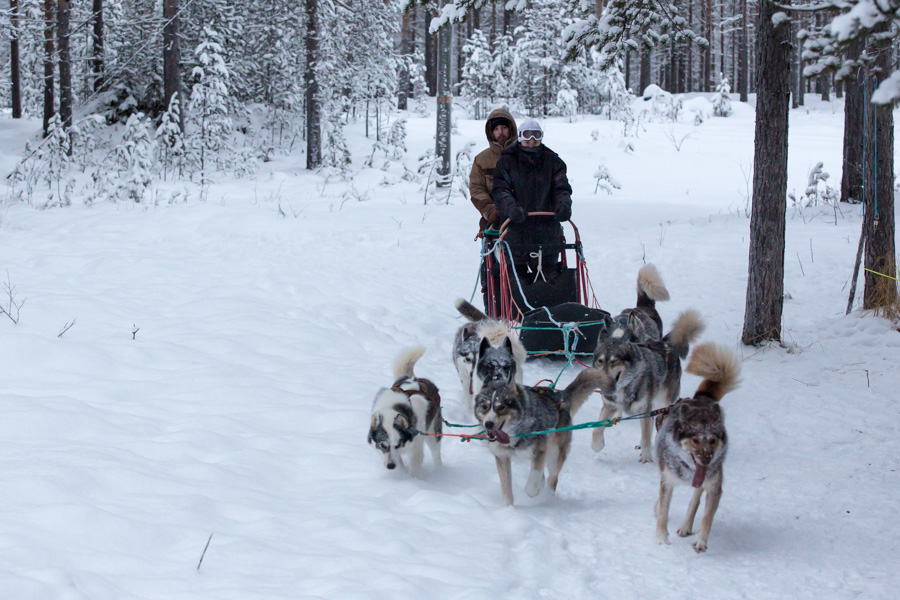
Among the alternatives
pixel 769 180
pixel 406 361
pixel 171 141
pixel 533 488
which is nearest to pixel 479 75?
pixel 171 141

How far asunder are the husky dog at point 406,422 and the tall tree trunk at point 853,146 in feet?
26.7

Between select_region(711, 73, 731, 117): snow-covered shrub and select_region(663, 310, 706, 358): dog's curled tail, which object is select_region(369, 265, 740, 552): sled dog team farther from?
select_region(711, 73, 731, 117): snow-covered shrub

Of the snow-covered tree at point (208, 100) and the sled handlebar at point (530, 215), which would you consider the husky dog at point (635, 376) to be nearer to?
the sled handlebar at point (530, 215)

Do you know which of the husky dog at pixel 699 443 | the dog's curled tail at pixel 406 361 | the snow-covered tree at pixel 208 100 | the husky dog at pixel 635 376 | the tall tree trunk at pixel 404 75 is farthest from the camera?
the tall tree trunk at pixel 404 75

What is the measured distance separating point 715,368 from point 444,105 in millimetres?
11896

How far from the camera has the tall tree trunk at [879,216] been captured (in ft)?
21.5

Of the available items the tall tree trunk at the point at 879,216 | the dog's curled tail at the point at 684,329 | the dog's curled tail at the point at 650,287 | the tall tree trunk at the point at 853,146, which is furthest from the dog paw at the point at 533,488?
the tall tree trunk at the point at 853,146

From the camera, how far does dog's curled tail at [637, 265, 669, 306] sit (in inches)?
223

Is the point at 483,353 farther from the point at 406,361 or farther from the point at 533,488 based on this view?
the point at 533,488

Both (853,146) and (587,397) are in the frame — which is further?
(853,146)

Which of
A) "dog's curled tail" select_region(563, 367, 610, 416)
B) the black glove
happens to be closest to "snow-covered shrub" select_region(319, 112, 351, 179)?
the black glove

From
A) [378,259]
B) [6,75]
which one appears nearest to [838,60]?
[378,259]

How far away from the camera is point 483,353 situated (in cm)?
467

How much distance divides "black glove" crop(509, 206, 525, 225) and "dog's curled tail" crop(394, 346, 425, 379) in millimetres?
2037
